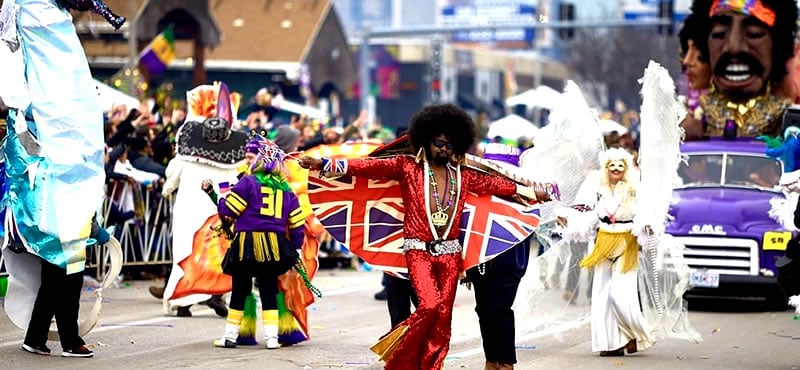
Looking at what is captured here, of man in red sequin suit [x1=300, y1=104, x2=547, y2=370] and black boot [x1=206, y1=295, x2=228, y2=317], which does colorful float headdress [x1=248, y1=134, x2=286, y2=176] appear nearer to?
man in red sequin suit [x1=300, y1=104, x2=547, y2=370]

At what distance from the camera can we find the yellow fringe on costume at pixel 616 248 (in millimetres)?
12578

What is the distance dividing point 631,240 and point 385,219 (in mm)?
3031

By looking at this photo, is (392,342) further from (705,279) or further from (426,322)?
(705,279)

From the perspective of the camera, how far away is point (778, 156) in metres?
11.5

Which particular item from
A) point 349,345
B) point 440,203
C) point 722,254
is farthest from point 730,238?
point 440,203

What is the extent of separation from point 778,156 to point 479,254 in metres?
2.72

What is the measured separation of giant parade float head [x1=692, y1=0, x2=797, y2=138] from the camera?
20.1m

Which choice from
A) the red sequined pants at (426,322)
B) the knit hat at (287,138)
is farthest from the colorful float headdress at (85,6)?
the knit hat at (287,138)

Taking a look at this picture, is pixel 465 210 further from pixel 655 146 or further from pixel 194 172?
pixel 194 172

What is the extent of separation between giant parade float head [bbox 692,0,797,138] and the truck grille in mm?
4223

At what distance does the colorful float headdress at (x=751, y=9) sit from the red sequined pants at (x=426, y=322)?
11.5 meters

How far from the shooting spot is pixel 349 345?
12445 mm

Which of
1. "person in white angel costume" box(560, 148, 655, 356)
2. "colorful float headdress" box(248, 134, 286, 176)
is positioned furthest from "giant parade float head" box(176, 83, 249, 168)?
"person in white angel costume" box(560, 148, 655, 356)

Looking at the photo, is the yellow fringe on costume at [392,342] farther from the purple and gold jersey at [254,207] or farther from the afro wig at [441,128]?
the purple and gold jersey at [254,207]
